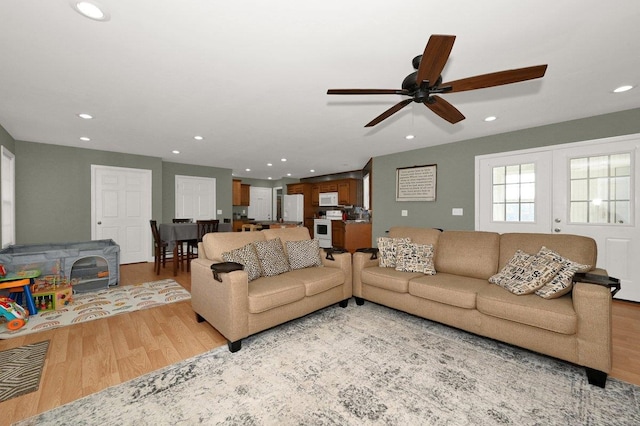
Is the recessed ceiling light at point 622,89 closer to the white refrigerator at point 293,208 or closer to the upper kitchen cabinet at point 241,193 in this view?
the white refrigerator at point 293,208

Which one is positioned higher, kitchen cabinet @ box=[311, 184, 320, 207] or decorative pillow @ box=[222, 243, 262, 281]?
kitchen cabinet @ box=[311, 184, 320, 207]

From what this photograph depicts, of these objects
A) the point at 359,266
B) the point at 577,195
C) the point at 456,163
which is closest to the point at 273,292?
the point at 359,266

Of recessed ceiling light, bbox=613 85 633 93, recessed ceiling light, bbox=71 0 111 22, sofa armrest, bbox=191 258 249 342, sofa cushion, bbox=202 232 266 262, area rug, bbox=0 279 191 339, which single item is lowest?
area rug, bbox=0 279 191 339

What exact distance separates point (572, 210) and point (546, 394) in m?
3.12

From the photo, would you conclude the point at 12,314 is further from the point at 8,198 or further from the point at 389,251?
the point at 389,251

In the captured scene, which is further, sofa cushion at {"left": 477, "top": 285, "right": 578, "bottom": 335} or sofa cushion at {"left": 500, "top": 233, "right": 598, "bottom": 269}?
sofa cushion at {"left": 500, "top": 233, "right": 598, "bottom": 269}

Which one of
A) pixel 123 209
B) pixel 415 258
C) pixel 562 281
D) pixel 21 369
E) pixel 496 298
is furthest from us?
pixel 123 209

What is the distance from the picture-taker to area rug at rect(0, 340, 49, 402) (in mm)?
A: 1729

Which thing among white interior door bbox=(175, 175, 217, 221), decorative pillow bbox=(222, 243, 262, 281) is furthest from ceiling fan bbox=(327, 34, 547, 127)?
white interior door bbox=(175, 175, 217, 221)

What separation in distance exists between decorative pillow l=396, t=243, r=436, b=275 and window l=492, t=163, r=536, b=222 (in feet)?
6.63

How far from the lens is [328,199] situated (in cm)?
862

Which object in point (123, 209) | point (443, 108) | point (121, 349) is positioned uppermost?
point (443, 108)

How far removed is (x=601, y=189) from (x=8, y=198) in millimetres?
8777

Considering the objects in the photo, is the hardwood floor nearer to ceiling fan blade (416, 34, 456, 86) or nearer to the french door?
the french door
